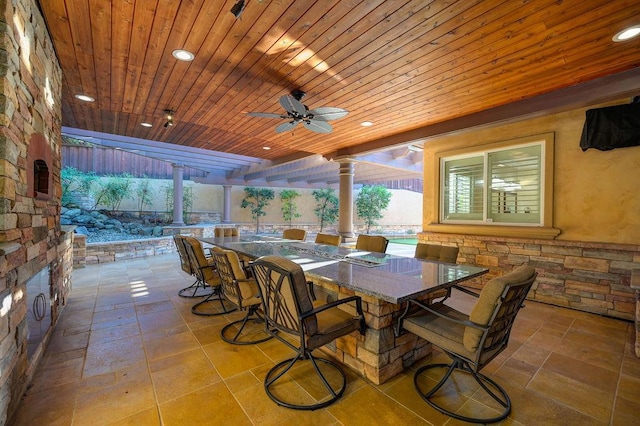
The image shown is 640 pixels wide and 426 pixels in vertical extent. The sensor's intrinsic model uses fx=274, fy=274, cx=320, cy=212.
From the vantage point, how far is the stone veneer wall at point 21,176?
4.91 ft

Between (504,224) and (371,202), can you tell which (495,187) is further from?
(371,202)

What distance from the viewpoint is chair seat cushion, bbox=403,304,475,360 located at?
1665mm

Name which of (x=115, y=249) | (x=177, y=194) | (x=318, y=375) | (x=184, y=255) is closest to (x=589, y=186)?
(x=318, y=375)

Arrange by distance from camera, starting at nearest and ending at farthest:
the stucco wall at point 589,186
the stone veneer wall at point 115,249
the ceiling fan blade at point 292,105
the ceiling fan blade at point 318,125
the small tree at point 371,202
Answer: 1. the ceiling fan blade at point 292,105
2. the stucco wall at point 589,186
3. the ceiling fan blade at point 318,125
4. the stone veneer wall at point 115,249
5. the small tree at point 371,202

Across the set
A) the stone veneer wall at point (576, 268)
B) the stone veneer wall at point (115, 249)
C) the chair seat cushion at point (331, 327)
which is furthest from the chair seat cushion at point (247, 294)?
the stone veneer wall at point (115, 249)

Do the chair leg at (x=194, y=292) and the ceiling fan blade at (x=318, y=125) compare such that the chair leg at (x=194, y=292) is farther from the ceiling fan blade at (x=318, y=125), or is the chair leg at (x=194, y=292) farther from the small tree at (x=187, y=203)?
the small tree at (x=187, y=203)

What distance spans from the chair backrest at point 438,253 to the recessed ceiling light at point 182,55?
311cm

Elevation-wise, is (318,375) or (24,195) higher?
(24,195)

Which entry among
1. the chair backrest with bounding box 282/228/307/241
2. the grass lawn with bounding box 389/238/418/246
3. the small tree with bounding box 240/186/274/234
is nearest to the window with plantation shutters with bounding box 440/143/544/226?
the chair backrest with bounding box 282/228/307/241

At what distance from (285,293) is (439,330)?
1025 millimetres

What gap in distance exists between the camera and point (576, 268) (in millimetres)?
3533

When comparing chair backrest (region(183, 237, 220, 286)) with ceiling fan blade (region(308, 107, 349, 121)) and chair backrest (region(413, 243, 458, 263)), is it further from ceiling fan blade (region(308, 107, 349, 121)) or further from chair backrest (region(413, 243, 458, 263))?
chair backrest (region(413, 243, 458, 263))

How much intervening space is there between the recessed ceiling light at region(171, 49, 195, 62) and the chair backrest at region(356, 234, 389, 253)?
2.86 metres

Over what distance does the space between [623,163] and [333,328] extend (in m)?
3.97
